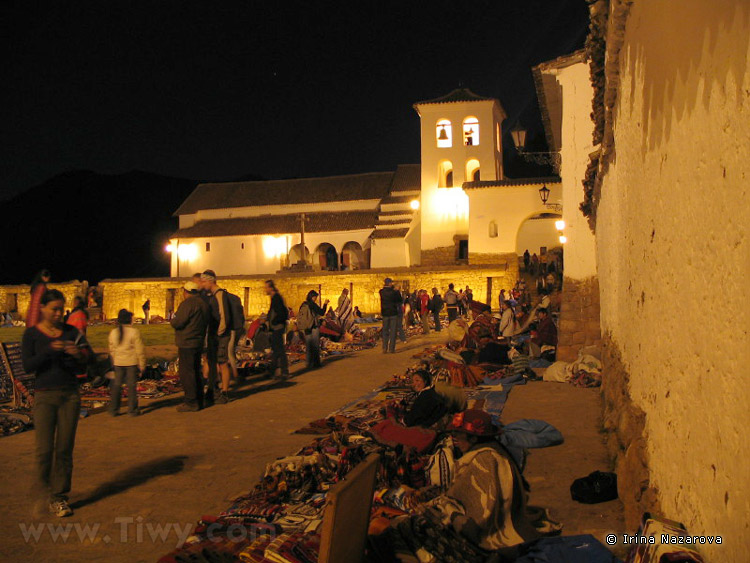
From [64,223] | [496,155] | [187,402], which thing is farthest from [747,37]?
[64,223]

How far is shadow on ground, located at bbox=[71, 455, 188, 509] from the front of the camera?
5.50 m

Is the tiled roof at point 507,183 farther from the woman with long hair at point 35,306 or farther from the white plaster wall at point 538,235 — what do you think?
the woman with long hair at point 35,306

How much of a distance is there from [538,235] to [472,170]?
20.0ft

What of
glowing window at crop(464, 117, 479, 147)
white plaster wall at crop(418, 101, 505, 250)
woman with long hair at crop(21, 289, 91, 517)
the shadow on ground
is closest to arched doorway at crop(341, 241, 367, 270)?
white plaster wall at crop(418, 101, 505, 250)

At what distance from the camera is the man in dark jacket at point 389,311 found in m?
15.0

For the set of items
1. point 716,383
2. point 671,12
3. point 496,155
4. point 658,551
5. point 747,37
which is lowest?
point 658,551

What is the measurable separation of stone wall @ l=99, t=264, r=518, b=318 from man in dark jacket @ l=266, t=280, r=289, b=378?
20.5m

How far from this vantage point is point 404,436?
6.03 meters

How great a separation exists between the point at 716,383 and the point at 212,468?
197 inches

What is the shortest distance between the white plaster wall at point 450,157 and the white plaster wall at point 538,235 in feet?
11.7

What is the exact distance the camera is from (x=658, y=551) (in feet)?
9.21

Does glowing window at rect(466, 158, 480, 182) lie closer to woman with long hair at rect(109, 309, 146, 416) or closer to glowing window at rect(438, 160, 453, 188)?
glowing window at rect(438, 160, 453, 188)

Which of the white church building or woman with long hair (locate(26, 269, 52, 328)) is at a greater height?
the white church building

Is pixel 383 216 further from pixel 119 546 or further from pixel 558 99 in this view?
pixel 119 546
